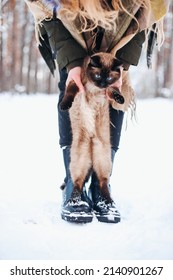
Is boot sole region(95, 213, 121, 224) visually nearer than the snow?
No

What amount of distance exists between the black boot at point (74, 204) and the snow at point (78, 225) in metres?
0.03

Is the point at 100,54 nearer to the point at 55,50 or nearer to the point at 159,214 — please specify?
the point at 55,50

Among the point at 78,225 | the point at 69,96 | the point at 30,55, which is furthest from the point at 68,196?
the point at 30,55

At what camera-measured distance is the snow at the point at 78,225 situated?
4.91 feet

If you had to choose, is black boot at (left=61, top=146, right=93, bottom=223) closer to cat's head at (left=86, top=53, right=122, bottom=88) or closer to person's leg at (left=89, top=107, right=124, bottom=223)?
person's leg at (left=89, top=107, right=124, bottom=223)

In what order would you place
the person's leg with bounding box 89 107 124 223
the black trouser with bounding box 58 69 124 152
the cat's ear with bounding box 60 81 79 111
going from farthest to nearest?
the black trouser with bounding box 58 69 124 152, the person's leg with bounding box 89 107 124 223, the cat's ear with bounding box 60 81 79 111

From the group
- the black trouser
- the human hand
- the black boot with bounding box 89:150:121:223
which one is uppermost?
the human hand

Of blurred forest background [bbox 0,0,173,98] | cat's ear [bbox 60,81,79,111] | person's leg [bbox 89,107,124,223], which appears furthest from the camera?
blurred forest background [bbox 0,0,173,98]

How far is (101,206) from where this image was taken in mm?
1859

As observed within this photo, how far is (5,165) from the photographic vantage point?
2.62 metres

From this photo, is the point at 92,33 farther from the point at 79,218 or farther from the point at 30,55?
the point at 30,55

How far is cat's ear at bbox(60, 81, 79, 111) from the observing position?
5.56ft

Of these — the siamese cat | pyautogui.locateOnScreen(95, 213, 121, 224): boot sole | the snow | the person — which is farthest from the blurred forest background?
pyautogui.locateOnScreen(95, 213, 121, 224): boot sole

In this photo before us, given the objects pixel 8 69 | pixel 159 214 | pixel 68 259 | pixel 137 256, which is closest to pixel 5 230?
→ pixel 68 259
